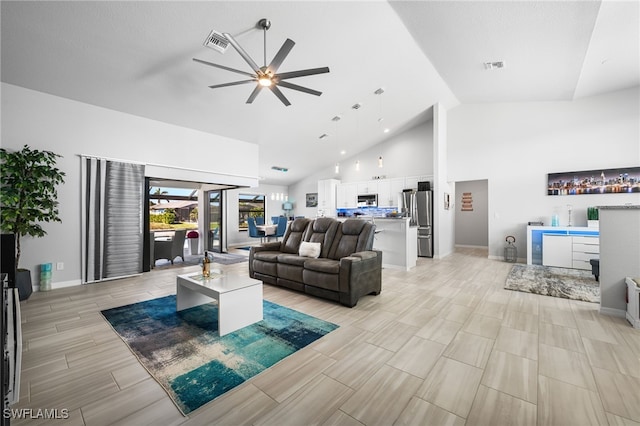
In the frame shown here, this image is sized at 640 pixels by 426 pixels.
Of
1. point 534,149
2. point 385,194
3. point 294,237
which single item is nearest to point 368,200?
point 385,194

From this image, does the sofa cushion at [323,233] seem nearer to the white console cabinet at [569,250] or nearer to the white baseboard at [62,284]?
the white baseboard at [62,284]

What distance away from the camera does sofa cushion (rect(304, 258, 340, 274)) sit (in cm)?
335

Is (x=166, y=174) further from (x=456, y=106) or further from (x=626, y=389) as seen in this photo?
(x=456, y=106)

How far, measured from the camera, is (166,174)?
5262 millimetres

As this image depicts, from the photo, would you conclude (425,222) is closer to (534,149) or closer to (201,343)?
(534,149)

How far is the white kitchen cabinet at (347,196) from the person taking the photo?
934 cm

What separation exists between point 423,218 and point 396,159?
2.48m

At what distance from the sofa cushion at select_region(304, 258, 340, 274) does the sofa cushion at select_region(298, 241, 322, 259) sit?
37 centimetres

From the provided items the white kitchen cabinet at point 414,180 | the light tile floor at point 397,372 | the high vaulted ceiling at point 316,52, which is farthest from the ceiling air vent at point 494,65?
the light tile floor at point 397,372

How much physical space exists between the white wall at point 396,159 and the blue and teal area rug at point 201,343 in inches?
257

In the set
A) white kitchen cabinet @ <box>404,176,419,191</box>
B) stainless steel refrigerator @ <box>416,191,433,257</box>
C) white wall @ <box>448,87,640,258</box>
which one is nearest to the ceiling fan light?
stainless steel refrigerator @ <box>416,191,433,257</box>

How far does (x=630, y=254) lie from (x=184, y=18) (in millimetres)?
5649

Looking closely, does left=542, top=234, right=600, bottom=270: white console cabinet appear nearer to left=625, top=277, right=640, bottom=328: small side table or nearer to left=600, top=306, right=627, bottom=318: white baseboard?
left=600, top=306, right=627, bottom=318: white baseboard

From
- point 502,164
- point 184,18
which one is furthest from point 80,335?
point 502,164
